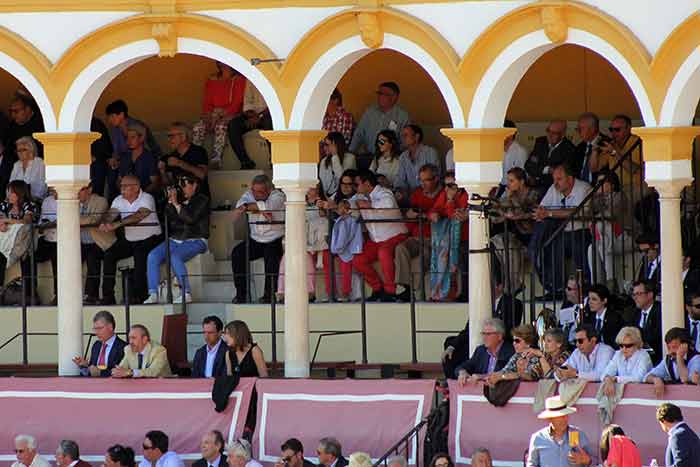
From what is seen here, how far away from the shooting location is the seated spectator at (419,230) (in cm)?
2575

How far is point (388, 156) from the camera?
2658 cm

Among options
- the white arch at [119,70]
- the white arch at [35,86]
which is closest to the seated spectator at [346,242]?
the white arch at [119,70]

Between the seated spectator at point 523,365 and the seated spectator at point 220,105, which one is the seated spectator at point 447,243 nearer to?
the seated spectator at point 220,105

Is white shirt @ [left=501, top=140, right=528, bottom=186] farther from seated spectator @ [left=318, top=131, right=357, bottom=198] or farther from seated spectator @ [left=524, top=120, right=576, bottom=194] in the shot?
seated spectator @ [left=318, top=131, right=357, bottom=198]

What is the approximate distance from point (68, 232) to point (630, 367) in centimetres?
588

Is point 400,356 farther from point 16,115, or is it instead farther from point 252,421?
point 16,115

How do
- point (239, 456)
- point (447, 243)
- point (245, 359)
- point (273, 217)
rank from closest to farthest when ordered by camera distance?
point (239, 456)
point (245, 359)
point (447, 243)
point (273, 217)

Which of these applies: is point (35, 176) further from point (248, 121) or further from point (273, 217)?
point (273, 217)

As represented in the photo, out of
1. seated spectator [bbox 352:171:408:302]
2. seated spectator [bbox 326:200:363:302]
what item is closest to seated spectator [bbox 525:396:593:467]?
seated spectator [bbox 352:171:408:302]

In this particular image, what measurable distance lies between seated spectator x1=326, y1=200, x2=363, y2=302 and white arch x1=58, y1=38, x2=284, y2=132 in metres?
2.07

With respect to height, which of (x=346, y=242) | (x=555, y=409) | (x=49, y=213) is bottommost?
(x=555, y=409)

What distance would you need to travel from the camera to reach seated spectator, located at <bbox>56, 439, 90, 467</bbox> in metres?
23.0

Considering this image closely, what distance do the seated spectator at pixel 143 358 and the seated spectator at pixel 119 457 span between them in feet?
3.68

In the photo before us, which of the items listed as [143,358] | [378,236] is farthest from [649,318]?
[143,358]
